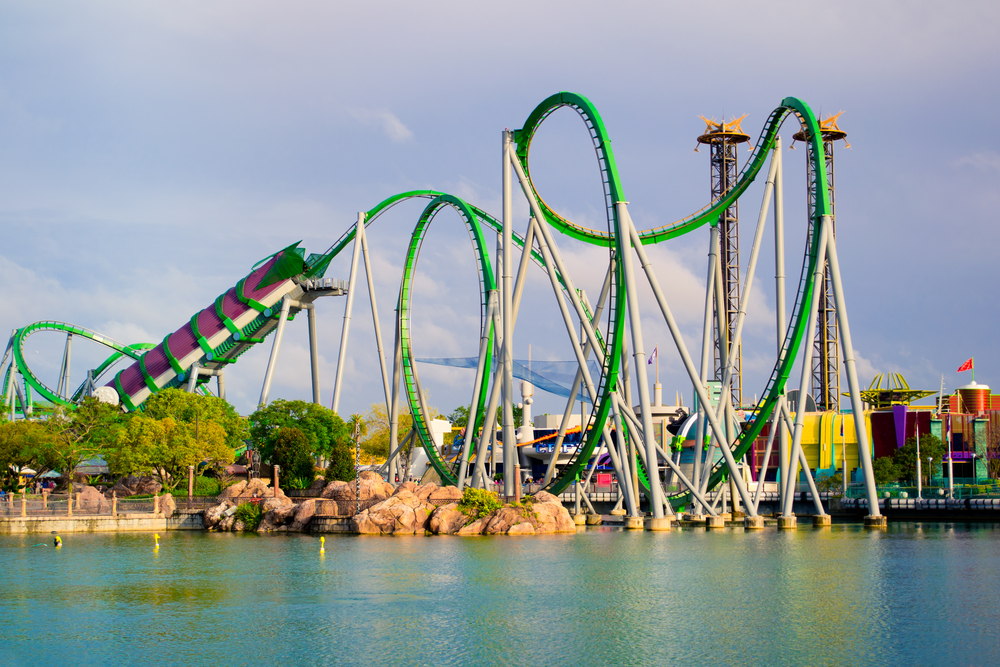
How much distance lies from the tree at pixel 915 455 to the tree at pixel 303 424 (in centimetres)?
3380

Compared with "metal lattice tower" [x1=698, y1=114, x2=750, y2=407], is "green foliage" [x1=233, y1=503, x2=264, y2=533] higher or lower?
lower

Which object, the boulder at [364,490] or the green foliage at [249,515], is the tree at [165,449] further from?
the boulder at [364,490]

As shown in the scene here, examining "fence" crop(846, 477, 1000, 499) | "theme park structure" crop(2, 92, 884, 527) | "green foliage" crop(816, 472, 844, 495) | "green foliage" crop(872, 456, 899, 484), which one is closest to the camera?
"theme park structure" crop(2, 92, 884, 527)

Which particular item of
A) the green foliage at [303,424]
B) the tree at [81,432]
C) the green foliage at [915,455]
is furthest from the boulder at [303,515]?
the green foliage at [915,455]

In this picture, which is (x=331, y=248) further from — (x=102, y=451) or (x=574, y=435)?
(x=574, y=435)

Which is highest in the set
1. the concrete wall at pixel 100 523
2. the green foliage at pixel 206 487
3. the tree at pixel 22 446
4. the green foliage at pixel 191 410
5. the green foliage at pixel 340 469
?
the green foliage at pixel 191 410

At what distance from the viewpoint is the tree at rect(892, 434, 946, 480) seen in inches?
2477

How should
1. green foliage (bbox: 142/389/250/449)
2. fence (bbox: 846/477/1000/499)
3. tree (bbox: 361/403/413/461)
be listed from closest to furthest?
green foliage (bbox: 142/389/250/449)
fence (bbox: 846/477/1000/499)
tree (bbox: 361/403/413/461)

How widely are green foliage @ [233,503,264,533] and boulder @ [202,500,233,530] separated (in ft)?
2.06

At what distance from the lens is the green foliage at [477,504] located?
37188mm

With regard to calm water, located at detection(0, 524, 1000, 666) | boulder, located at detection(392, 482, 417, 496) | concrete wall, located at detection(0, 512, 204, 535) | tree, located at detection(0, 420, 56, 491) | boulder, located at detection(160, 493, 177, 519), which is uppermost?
tree, located at detection(0, 420, 56, 491)

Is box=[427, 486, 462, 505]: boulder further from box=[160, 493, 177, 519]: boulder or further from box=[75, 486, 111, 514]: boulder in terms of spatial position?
box=[75, 486, 111, 514]: boulder

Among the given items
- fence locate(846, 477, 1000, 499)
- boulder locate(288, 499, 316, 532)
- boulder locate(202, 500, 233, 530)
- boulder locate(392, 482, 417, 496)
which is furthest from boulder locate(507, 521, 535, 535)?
fence locate(846, 477, 1000, 499)

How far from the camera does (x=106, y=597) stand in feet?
72.2
